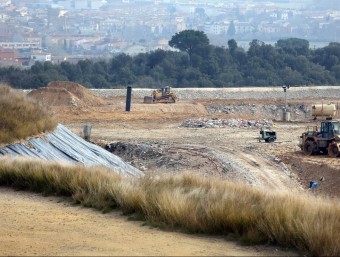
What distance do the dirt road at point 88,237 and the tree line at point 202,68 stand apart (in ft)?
212

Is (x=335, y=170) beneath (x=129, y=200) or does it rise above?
beneath

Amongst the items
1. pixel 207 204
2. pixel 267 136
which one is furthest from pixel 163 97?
pixel 207 204

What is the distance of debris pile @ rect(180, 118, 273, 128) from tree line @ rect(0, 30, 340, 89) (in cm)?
3317

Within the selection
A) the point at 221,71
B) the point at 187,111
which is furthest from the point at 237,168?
the point at 221,71

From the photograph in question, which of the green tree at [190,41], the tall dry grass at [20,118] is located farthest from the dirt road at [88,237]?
the green tree at [190,41]

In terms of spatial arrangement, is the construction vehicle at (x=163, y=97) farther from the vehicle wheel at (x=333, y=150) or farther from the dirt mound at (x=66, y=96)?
the vehicle wheel at (x=333, y=150)

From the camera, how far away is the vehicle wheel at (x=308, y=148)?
1380 inches

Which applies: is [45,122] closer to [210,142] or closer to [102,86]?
[210,142]

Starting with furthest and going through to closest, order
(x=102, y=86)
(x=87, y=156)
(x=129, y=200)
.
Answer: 1. (x=102, y=86)
2. (x=87, y=156)
3. (x=129, y=200)

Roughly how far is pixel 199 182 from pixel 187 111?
4270 cm

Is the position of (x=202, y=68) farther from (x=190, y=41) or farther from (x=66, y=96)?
(x=66, y=96)

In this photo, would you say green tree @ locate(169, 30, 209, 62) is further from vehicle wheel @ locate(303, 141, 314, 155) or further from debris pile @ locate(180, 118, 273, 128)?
vehicle wheel @ locate(303, 141, 314, 155)

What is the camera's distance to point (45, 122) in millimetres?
28172

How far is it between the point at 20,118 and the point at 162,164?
7.12m
